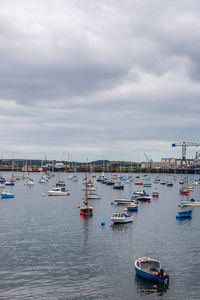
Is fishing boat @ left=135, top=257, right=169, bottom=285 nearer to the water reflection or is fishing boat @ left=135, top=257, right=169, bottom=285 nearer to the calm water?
the water reflection

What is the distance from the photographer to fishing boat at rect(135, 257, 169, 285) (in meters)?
45.2

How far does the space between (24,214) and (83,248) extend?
4191 centimetres

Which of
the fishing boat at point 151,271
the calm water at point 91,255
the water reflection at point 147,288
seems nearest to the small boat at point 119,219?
the calm water at point 91,255

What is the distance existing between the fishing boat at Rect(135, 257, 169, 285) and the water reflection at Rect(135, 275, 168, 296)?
0.51m

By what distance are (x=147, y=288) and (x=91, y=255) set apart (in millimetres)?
14487

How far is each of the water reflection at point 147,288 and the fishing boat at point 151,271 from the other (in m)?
0.51

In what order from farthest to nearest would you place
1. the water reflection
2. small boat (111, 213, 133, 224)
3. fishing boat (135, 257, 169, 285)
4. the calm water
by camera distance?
small boat (111, 213, 133, 224) → fishing boat (135, 257, 169, 285) → the calm water → the water reflection

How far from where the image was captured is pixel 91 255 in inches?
2237

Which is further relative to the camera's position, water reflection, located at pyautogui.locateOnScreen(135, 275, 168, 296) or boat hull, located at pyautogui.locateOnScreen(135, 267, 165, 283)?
boat hull, located at pyautogui.locateOnScreen(135, 267, 165, 283)

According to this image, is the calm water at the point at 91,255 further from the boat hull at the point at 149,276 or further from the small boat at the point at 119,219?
the small boat at the point at 119,219

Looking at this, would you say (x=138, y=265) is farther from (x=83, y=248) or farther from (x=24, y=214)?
(x=24, y=214)

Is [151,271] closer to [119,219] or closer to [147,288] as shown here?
[147,288]

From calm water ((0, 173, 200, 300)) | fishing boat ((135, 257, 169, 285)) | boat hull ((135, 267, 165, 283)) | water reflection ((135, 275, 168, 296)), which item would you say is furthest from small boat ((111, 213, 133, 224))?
water reflection ((135, 275, 168, 296))

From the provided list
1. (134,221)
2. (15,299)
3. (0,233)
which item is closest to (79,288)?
(15,299)
